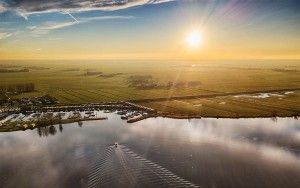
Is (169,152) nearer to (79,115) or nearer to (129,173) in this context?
(129,173)

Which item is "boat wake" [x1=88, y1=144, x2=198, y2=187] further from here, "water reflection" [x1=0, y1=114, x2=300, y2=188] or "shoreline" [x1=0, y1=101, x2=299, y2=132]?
"shoreline" [x1=0, y1=101, x2=299, y2=132]

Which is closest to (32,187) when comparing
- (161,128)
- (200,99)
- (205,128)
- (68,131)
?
(68,131)

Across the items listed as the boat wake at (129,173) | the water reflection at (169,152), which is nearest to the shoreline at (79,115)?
the water reflection at (169,152)

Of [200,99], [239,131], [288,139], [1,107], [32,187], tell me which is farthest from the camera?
[200,99]

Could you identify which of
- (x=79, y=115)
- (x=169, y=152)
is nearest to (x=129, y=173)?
(x=169, y=152)

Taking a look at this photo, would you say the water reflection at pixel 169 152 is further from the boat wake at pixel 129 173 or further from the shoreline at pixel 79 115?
the shoreline at pixel 79 115

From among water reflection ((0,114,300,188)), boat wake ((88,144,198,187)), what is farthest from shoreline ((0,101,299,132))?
boat wake ((88,144,198,187))

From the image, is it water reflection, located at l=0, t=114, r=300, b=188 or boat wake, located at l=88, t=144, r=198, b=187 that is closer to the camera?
boat wake, located at l=88, t=144, r=198, b=187

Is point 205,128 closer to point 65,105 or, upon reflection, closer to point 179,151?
point 179,151
